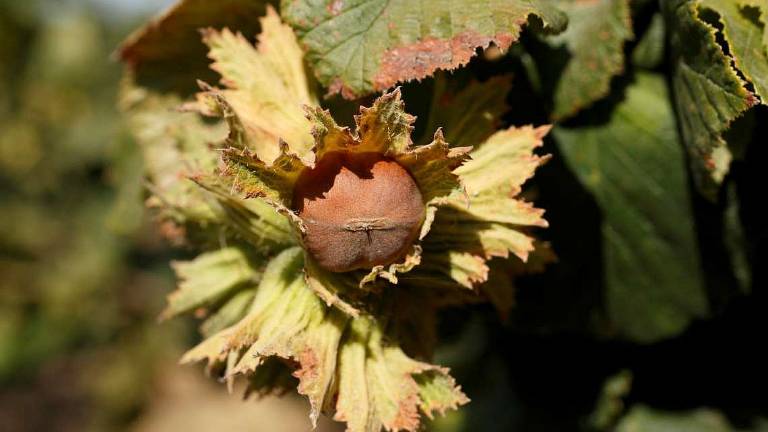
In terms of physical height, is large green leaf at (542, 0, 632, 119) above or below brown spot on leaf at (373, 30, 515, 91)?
below

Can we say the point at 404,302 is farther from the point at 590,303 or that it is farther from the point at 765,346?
the point at 765,346

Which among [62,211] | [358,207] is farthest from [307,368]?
[62,211]

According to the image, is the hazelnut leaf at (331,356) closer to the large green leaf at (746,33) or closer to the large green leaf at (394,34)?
the large green leaf at (394,34)

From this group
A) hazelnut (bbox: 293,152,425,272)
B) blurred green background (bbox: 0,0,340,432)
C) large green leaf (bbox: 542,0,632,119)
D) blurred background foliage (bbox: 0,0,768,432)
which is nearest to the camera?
hazelnut (bbox: 293,152,425,272)

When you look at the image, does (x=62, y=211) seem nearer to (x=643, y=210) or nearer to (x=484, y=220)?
(x=643, y=210)

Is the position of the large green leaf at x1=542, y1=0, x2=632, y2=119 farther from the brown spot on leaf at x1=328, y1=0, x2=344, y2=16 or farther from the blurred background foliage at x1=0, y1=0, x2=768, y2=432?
the brown spot on leaf at x1=328, y1=0, x2=344, y2=16

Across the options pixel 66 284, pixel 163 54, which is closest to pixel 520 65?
pixel 163 54

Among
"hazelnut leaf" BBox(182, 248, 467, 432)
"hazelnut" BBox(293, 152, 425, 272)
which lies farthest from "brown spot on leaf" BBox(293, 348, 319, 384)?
"hazelnut" BBox(293, 152, 425, 272)
